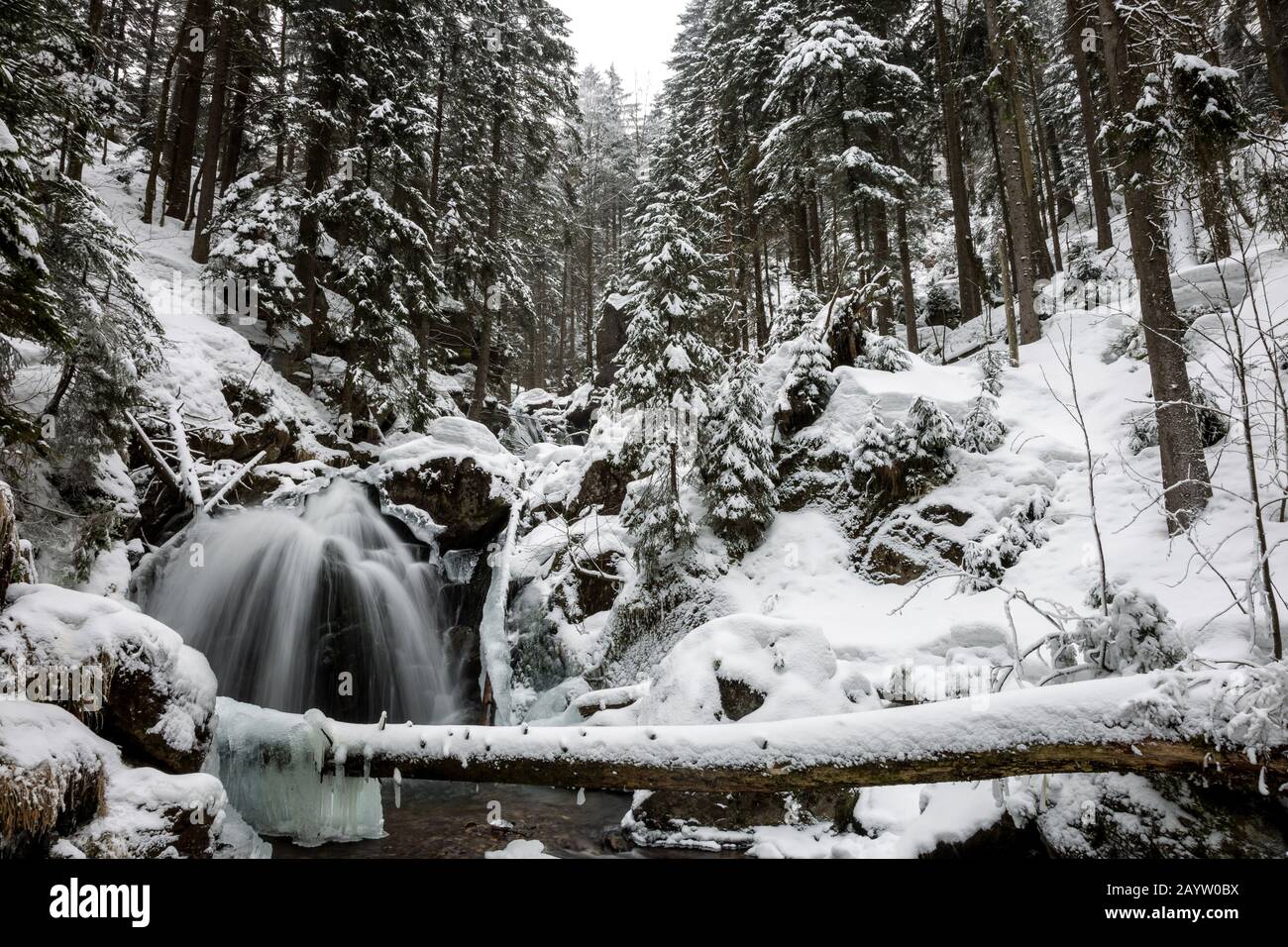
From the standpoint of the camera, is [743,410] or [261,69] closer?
[743,410]

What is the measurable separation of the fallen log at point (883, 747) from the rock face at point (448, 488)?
8.16 m

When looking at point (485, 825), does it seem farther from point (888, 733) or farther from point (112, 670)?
point (888, 733)

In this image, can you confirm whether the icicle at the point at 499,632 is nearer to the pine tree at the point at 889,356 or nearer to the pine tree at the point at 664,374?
the pine tree at the point at 664,374

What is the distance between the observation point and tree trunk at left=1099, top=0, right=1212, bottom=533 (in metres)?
8.02

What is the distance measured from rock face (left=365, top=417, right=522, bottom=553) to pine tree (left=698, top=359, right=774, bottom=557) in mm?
5151

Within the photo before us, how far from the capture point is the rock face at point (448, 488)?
1370cm

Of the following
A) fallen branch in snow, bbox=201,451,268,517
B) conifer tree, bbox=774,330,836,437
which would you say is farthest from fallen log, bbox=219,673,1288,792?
conifer tree, bbox=774,330,836,437

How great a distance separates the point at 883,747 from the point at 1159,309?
7.85 metres

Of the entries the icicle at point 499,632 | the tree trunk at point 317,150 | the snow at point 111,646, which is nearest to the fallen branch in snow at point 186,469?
the icicle at point 499,632

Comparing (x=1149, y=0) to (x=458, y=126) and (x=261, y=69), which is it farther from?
(x=261, y=69)
